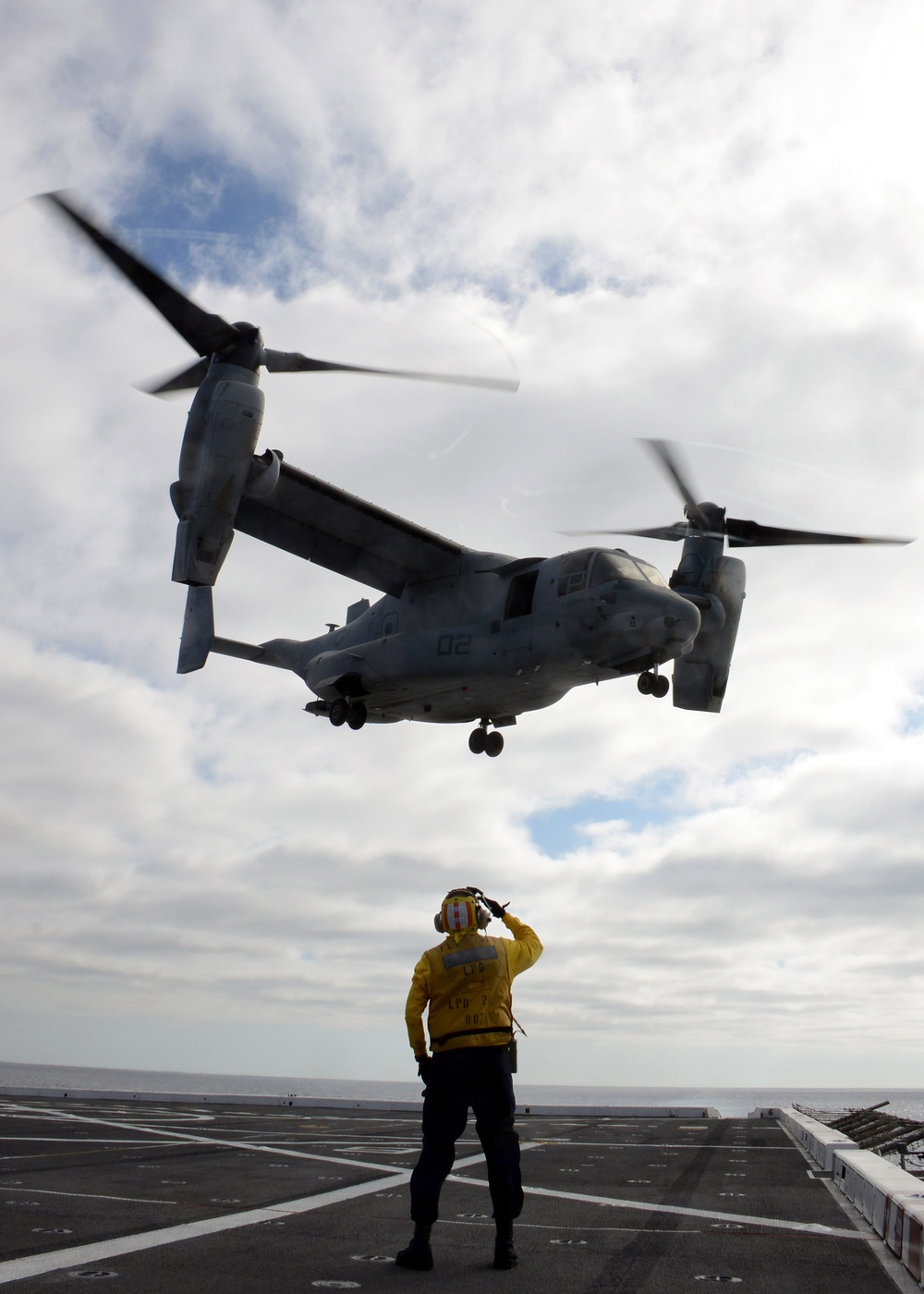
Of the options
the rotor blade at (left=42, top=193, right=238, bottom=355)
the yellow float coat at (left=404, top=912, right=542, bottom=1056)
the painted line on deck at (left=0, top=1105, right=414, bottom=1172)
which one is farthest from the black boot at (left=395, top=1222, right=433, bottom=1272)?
the rotor blade at (left=42, top=193, right=238, bottom=355)

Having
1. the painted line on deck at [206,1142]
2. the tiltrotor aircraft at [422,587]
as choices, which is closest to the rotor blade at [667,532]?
the tiltrotor aircraft at [422,587]

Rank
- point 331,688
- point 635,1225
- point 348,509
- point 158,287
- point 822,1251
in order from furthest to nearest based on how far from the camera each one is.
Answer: point 331,688 < point 348,509 < point 158,287 < point 635,1225 < point 822,1251

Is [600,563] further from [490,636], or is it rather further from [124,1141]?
[124,1141]

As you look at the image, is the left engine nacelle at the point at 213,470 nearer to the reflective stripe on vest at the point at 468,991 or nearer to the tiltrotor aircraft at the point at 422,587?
the tiltrotor aircraft at the point at 422,587

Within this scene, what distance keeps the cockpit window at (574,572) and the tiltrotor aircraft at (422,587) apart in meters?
0.04

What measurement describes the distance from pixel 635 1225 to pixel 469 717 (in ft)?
57.4

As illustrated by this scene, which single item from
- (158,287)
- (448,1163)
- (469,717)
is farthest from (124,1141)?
(158,287)

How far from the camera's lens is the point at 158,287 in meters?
19.0

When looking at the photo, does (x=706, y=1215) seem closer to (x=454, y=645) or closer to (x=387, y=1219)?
(x=387, y=1219)

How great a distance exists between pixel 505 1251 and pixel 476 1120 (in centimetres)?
73

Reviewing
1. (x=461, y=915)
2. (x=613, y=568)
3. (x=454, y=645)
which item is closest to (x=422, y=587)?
(x=454, y=645)

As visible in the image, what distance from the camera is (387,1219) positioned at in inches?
318

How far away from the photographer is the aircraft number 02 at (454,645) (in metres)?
22.5

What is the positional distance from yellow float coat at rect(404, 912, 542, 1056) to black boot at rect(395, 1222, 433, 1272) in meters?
1.06
